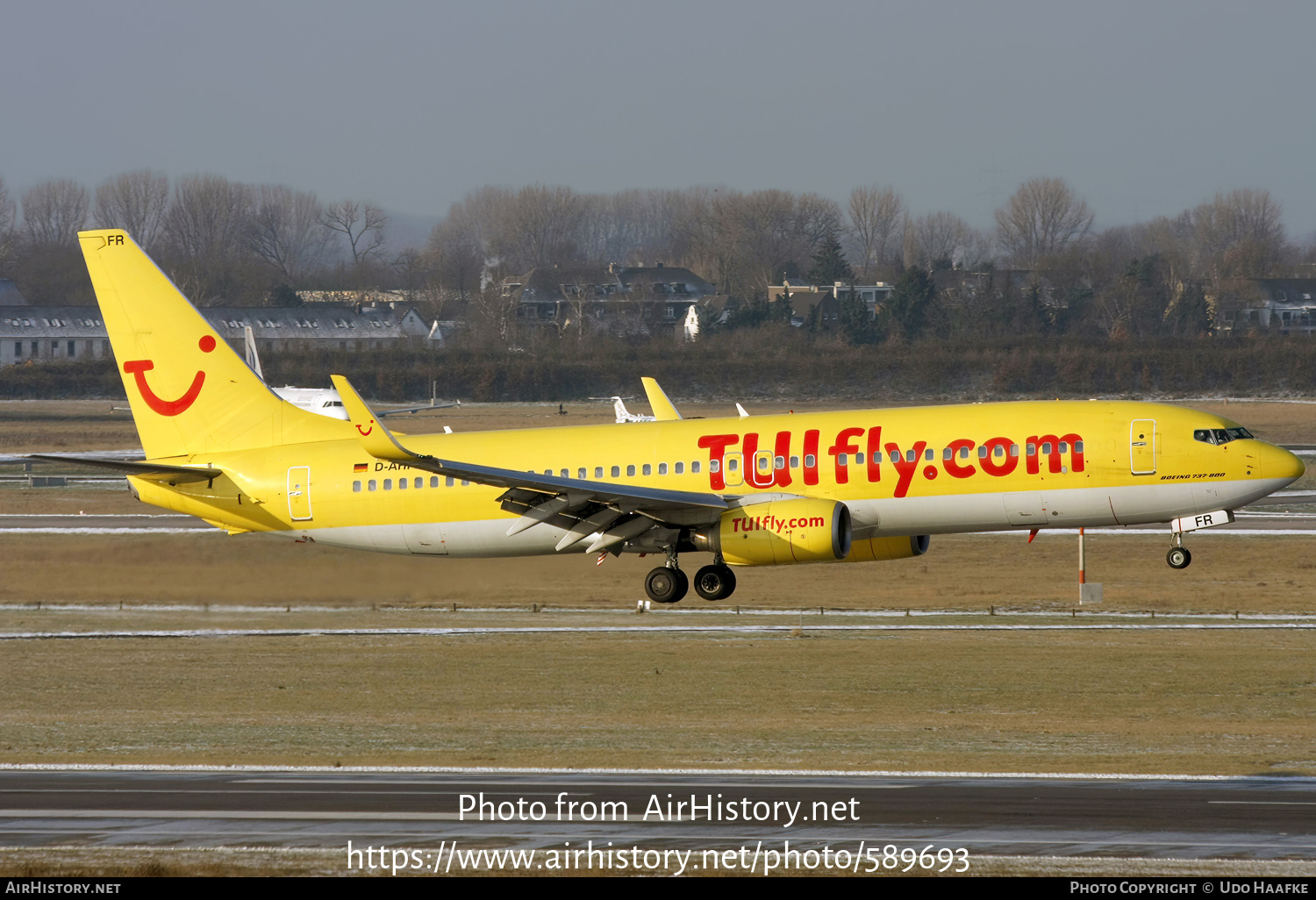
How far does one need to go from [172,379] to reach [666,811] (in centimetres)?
2414

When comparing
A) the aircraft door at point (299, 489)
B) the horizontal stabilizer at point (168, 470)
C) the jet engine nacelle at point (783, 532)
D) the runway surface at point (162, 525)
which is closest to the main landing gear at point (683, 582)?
the jet engine nacelle at point (783, 532)

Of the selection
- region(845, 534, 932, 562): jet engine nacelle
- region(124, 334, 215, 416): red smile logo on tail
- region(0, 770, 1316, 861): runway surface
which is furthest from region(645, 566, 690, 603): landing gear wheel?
region(124, 334, 215, 416): red smile logo on tail

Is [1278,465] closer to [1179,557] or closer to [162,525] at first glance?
[1179,557]

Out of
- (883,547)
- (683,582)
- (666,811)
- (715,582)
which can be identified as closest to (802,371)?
(883,547)

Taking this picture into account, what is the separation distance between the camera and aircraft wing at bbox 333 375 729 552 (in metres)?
38.5

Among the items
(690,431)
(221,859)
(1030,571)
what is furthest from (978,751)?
(1030,571)

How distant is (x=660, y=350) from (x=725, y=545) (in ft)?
408

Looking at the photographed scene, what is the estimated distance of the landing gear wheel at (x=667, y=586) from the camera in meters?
43.1

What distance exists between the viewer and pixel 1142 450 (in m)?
41.3

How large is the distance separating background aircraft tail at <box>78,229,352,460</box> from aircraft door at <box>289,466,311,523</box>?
4.32ft

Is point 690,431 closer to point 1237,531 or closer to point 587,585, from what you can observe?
point 587,585

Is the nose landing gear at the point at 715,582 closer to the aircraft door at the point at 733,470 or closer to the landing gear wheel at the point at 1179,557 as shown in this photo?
the aircraft door at the point at 733,470

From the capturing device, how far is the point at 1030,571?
254 feet

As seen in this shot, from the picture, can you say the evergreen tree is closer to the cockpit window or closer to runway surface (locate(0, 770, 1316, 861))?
the cockpit window
